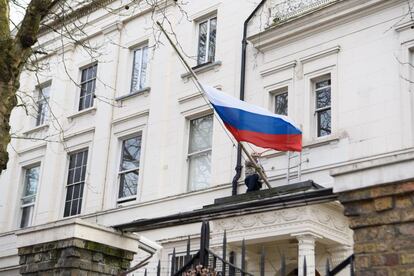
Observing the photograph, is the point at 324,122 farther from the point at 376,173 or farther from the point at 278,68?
the point at 376,173

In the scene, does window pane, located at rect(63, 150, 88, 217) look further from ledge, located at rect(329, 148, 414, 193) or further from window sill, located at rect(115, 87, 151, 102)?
ledge, located at rect(329, 148, 414, 193)

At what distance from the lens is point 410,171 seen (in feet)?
16.0

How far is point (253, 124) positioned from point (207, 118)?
291 inches

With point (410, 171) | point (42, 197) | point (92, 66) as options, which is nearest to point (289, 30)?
point (92, 66)

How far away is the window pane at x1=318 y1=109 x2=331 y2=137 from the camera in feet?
53.3

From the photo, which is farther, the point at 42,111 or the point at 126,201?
the point at 42,111

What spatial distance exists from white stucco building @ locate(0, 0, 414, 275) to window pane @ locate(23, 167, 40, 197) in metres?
0.05

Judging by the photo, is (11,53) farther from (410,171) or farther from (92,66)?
(92,66)

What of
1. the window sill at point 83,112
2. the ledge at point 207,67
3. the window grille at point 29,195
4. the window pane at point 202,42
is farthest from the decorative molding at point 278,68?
the window grille at point 29,195

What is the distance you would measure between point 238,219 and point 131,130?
6.95 m

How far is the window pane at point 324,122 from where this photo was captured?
640 inches

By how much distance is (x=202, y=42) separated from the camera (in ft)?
66.3

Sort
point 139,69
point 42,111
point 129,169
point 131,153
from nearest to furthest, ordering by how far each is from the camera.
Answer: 1. point 129,169
2. point 131,153
3. point 139,69
4. point 42,111

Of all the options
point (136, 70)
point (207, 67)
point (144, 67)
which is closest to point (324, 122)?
point (207, 67)
